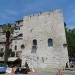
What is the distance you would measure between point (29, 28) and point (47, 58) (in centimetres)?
722

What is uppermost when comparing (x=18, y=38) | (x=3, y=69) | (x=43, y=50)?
(x=18, y=38)

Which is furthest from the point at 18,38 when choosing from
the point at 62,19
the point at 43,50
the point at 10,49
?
the point at 62,19

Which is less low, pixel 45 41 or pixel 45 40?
pixel 45 40

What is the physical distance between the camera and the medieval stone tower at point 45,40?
44.2m

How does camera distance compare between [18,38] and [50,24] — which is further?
[18,38]

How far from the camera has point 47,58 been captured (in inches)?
1775

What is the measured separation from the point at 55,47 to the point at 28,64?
6546 mm

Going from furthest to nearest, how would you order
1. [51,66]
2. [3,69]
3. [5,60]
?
[5,60] < [51,66] < [3,69]

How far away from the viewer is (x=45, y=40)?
1797 inches

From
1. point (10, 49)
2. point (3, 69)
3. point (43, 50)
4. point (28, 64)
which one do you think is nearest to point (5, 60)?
point (10, 49)

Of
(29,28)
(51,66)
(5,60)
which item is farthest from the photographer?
(5,60)

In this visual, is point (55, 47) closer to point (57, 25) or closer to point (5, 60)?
point (57, 25)

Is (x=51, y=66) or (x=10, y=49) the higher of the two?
(x=10, y=49)

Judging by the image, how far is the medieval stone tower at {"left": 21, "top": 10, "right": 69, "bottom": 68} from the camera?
145 ft
